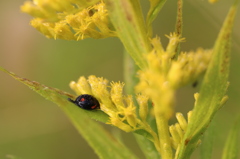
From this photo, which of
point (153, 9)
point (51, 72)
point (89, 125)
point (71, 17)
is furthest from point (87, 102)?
point (51, 72)

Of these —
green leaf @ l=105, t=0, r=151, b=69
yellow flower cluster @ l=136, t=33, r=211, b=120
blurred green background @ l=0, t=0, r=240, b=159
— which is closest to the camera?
yellow flower cluster @ l=136, t=33, r=211, b=120

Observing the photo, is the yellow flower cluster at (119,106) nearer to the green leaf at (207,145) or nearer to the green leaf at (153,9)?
the green leaf at (153,9)

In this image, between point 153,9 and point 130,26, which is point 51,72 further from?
point 130,26

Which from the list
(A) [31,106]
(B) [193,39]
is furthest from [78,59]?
(B) [193,39]

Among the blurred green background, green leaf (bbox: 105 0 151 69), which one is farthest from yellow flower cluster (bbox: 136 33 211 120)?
the blurred green background

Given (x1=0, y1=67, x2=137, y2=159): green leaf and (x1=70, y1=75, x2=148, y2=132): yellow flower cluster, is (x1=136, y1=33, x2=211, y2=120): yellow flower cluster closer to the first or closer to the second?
(x1=70, y1=75, x2=148, y2=132): yellow flower cluster

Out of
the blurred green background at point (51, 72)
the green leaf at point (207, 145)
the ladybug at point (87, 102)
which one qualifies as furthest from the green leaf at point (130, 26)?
the blurred green background at point (51, 72)
